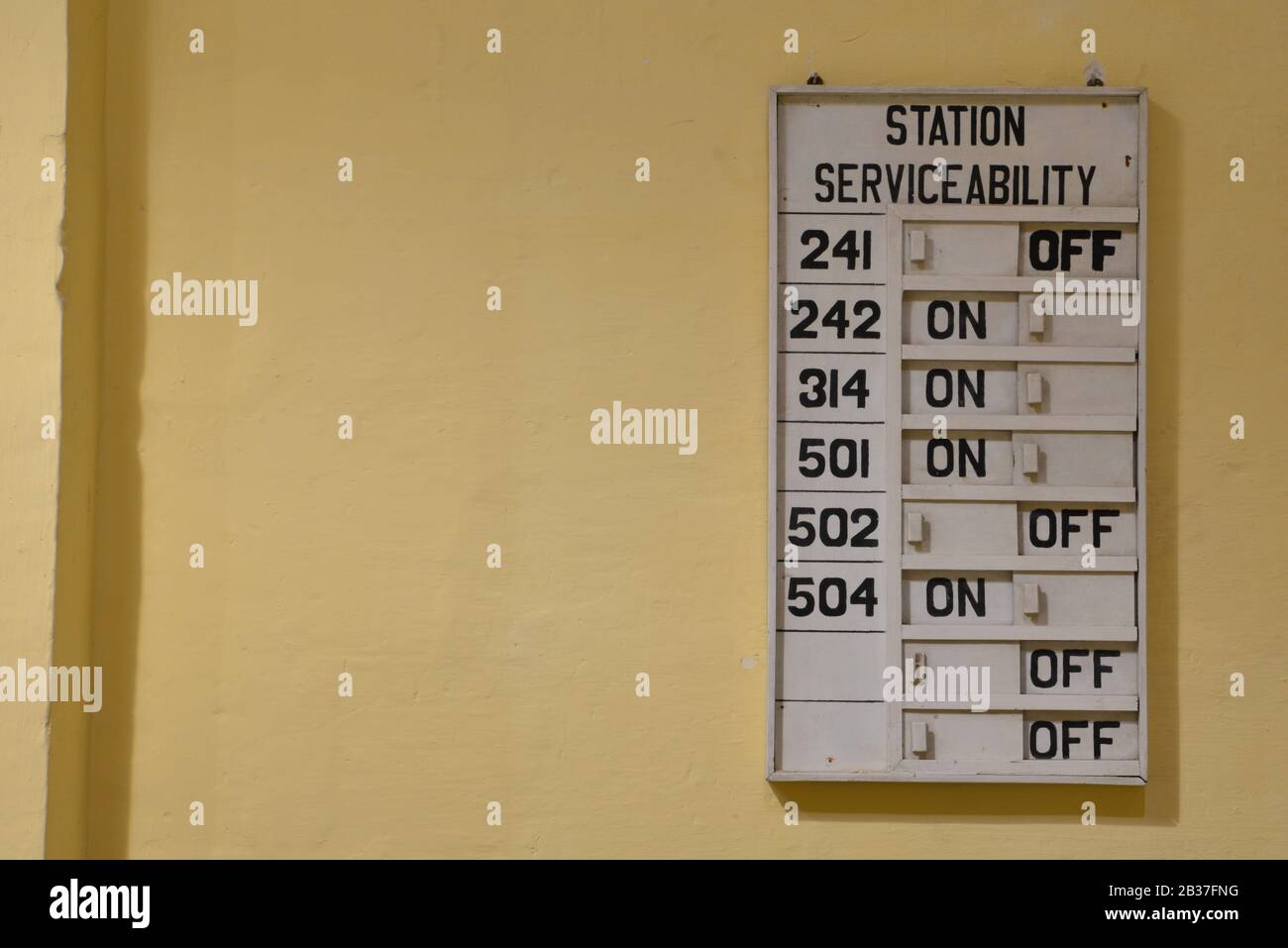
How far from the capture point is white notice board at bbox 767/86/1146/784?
1.45 meters

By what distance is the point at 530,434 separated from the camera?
1498 millimetres

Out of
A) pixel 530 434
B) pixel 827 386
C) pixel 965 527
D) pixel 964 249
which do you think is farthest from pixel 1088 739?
pixel 530 434

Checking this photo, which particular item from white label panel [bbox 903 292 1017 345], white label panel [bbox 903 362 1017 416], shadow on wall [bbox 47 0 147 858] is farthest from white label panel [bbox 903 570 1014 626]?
shadow on wall [bbox 47 0 147 858]

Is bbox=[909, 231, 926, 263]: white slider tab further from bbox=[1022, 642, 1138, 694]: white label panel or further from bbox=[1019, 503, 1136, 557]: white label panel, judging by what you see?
bbox=[1022, 642, 1138, 694]: white label panel

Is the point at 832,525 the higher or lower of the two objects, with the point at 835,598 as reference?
higher

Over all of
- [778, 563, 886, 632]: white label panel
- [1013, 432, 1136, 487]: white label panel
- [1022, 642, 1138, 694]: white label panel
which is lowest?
[1022, 642, 1138, 694]: white label panel

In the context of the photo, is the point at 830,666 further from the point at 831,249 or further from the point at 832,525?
the point at 831,249

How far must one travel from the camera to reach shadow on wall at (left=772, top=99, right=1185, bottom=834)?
4.85 feet

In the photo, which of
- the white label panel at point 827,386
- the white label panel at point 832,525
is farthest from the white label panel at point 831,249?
the white label panel at point 832,525

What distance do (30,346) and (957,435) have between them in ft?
4.37

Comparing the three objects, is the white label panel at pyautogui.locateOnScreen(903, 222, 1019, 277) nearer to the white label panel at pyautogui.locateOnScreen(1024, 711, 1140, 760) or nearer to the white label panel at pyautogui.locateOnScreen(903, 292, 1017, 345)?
the white label panel at pyautogui.locateOnScreen(903, 292, 1017, 345)

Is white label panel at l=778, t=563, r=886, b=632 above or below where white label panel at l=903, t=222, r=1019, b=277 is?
below

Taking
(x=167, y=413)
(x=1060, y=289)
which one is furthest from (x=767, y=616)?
(x=167, y=413)

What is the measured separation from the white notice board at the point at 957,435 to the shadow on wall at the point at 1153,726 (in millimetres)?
48
